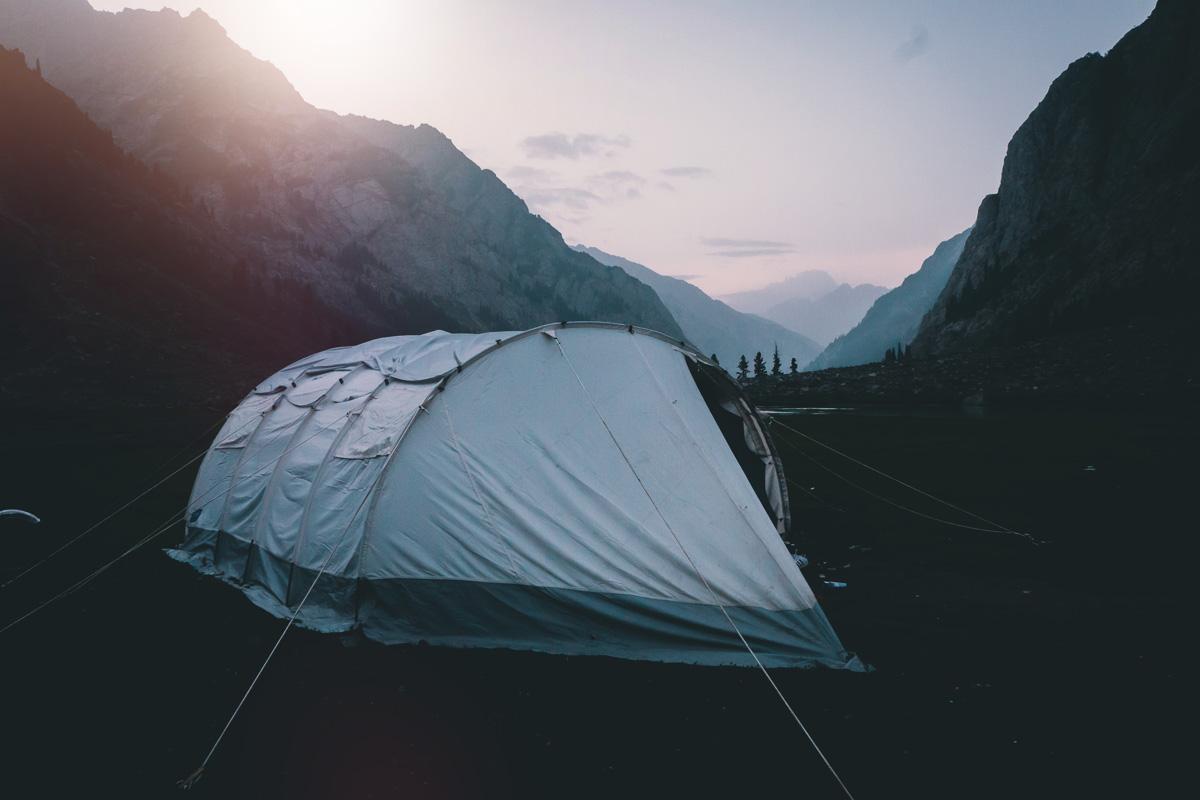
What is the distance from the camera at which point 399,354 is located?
988 centimetres

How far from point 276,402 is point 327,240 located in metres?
178

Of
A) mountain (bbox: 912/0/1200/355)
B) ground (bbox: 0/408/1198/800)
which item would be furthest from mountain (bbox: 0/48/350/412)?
mountain (bbox: 912/0/1200/355)

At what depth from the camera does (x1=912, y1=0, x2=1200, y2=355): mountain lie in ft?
293

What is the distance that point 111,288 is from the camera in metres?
82.6

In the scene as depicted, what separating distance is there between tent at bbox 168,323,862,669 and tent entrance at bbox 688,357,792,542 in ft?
7.06

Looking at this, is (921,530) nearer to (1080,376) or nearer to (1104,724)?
(1104,724)

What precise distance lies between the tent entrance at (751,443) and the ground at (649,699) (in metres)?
0.96

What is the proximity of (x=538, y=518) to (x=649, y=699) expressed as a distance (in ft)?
7.36

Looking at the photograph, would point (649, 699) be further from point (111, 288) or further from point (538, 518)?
point (111, 288)

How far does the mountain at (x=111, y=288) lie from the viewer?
212 ft

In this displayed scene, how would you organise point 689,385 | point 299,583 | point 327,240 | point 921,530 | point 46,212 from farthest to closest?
point 327,240 → point 46,212 → point 921,530 → point 689,385 → point 299,583

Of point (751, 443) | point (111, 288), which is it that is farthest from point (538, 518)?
point (111, 288)

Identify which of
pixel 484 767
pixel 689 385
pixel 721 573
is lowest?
pixel 484 767

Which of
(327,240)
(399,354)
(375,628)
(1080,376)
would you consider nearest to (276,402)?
(399,354)
